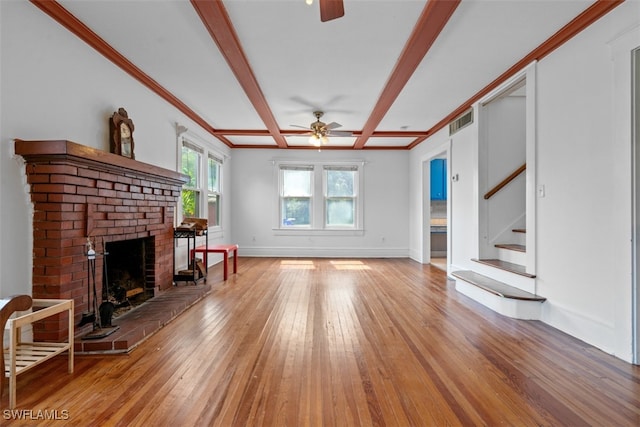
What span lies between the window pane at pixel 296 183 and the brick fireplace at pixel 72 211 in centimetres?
439

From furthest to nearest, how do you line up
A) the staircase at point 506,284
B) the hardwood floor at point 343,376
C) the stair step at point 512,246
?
1. the stair step at point 512,246
2. the staircase at point 506,284
3. the hardwood floor at point 343,376

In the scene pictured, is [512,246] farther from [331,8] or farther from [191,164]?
[191,164]

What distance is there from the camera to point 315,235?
7398 mm

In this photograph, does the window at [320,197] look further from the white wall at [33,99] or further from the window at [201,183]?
the white wall at [33,99]

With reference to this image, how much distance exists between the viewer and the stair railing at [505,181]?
156 inches

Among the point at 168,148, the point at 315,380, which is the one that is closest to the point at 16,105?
the point at 168,148

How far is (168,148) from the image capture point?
4.36 metres

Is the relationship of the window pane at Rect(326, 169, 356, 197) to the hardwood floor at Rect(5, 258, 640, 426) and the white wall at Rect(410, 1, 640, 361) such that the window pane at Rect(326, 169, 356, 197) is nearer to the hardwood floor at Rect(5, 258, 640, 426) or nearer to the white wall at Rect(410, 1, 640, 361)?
the hardwood floor at Rect(5, 258, 640, 426)

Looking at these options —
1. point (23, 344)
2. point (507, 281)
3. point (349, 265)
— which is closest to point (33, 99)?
point (23, 344)

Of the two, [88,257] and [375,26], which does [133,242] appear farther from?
[375,26]

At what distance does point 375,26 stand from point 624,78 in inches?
74.4

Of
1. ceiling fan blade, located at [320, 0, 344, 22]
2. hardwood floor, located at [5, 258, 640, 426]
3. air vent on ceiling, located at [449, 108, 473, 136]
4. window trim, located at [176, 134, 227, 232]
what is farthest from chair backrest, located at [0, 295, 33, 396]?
air vent on ceiling, located at [449, 108, 473, 136]

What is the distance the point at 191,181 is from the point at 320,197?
121 inches

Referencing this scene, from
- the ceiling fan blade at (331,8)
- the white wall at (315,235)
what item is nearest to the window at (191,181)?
the white wall at (315,235)
